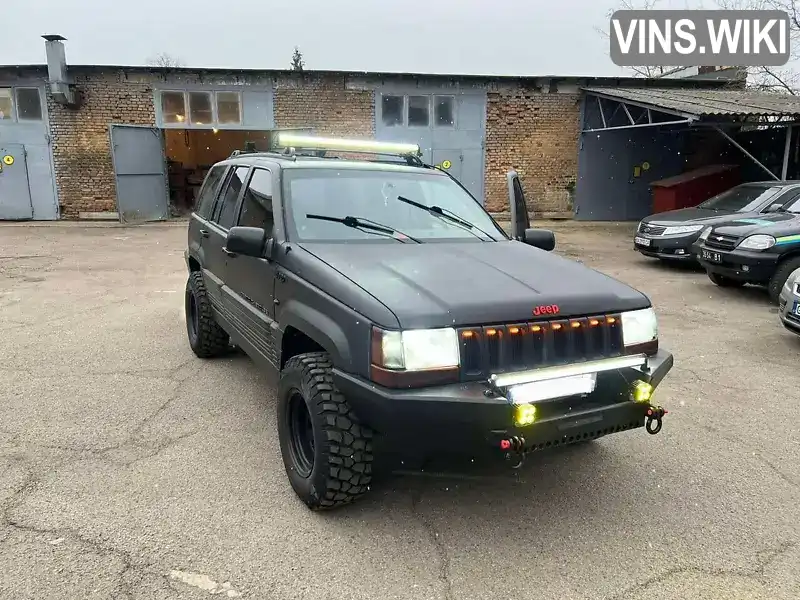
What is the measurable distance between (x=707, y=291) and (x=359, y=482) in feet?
23.4

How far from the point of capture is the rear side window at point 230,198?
4363 millimetres

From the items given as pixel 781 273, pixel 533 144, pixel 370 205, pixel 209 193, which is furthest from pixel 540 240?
pixel 533 144

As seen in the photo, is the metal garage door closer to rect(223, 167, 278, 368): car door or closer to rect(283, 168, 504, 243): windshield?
rect(283, 168, 504, 243): windshield

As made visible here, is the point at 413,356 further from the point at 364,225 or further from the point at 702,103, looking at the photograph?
the point at 702,103

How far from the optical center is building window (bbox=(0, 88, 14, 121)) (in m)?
15.9

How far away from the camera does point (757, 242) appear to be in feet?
24.4

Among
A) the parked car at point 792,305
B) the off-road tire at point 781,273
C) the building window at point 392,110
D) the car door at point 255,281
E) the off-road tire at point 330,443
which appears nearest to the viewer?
the off-road tire at point 330,443

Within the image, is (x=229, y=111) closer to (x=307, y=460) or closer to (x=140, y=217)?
(x=140, y=217)

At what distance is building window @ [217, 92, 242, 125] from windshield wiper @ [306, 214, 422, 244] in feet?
46.8

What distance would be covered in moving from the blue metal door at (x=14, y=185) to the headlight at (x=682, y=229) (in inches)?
621

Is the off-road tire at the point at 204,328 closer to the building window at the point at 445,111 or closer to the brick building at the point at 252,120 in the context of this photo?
the brick building at the point at 252,120

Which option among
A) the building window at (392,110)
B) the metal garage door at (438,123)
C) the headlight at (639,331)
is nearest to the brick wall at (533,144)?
the metal garage door at (438,123)

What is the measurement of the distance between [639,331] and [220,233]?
9.86 ft

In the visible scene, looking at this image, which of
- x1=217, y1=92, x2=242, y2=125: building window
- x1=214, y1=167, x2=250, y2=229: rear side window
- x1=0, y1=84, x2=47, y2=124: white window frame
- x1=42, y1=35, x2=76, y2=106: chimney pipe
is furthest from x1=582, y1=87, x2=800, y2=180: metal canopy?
x1=0, y1=84, x2=47, y2=124: white window frame
